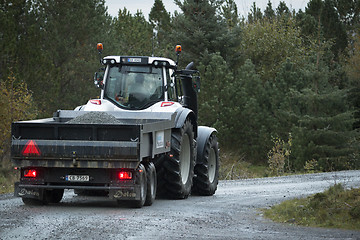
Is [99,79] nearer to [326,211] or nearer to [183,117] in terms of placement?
[183,117]

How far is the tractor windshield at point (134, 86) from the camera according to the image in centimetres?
1589

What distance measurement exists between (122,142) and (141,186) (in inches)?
37.5

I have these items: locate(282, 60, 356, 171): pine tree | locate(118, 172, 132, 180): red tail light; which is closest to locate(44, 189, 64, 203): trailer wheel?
locate(118, 172, 132, 180): red tail light

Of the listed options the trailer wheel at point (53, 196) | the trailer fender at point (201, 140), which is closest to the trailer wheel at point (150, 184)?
the trailer wheel at point (53, 196)

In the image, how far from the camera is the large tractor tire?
14.8m

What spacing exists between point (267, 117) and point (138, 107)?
23.6 meters

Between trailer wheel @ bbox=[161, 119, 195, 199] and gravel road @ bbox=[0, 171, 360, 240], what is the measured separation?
28 centimetres

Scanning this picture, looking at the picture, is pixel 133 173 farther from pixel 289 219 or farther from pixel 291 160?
pixel 291 160

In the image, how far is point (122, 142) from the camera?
42.1 ft

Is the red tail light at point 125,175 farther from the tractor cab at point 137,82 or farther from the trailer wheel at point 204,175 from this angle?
the trailer wheel at point 204,175

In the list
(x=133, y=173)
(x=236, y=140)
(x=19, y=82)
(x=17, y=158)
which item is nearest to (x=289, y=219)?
(x=133, y=173)

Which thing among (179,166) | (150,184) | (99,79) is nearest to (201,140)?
(179,166)

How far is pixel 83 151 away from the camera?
42.4ft

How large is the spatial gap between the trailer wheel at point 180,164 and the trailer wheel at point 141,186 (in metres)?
1.32
